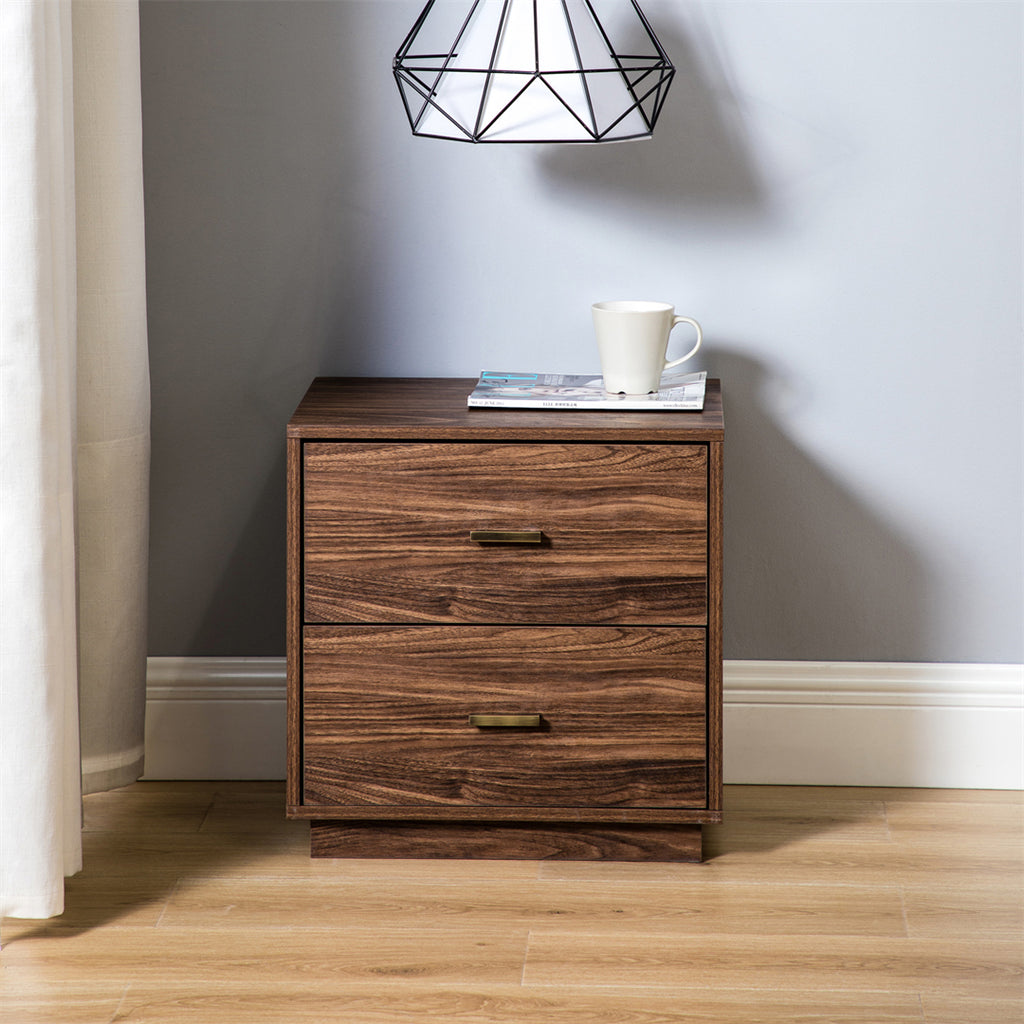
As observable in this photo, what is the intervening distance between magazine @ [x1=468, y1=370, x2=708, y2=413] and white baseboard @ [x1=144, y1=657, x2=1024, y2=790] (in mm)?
461

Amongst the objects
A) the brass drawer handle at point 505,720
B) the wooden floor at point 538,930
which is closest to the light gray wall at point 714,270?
the wooden floor at point 538,930

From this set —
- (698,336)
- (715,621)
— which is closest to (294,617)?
(715,621)

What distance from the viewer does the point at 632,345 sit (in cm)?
166

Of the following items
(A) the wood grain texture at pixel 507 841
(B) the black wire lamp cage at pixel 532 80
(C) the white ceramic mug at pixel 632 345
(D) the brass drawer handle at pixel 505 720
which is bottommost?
(A) the wood grain texture at pixel 507 841

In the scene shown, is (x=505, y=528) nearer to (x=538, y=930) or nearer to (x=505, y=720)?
(x=505, y=720)

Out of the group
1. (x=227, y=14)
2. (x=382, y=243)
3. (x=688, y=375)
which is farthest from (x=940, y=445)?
(x=227, y=14)

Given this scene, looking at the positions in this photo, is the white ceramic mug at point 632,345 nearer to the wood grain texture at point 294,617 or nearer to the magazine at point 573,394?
the magazine at point 573,394

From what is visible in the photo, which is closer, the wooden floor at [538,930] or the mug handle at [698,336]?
the wooden floor at [538,930]

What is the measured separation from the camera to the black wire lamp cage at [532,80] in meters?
1.58

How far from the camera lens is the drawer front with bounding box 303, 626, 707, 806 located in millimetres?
1610

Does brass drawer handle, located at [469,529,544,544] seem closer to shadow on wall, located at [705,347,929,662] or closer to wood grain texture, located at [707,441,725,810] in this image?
wood grain texture, located at [707,441,725,810]

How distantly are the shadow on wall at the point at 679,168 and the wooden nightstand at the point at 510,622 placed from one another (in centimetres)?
34

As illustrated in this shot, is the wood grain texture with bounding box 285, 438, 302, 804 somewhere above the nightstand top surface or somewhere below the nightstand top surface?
below

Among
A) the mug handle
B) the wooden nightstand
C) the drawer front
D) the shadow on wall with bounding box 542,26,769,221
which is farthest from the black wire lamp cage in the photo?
the drawer front
